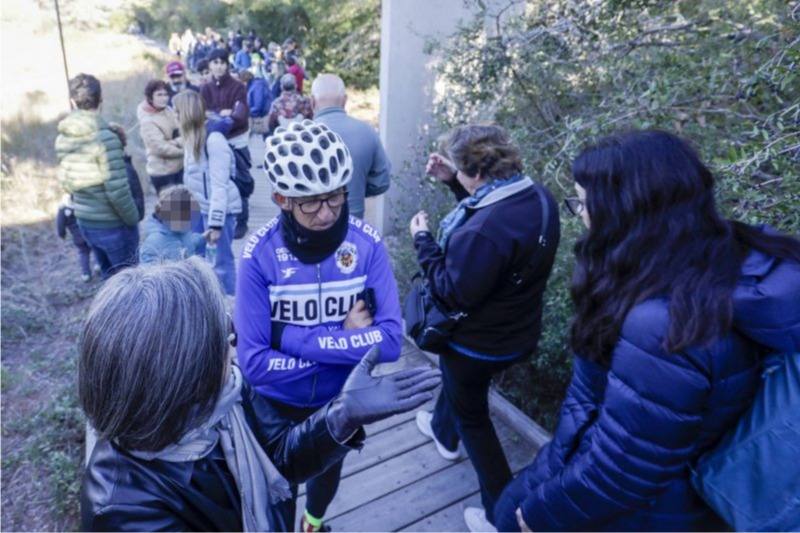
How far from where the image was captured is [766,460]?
1.33 m

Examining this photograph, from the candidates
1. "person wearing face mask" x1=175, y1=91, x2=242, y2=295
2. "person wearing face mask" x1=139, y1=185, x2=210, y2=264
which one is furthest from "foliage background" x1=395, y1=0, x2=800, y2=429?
"person wearing face mask" x1=139, y1=185, x2=210, y2=264

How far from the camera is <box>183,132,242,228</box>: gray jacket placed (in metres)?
4.58

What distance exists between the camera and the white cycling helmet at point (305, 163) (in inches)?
76.8

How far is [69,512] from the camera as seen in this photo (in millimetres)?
3227

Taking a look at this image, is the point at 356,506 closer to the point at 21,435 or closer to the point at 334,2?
→ the point at 21,435

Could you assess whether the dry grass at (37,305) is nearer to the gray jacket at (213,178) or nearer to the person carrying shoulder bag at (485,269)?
the gray jacket at (213,178)

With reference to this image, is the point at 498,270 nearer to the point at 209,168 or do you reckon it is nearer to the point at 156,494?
the point at 156,494

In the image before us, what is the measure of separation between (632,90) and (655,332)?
2545 millimetres

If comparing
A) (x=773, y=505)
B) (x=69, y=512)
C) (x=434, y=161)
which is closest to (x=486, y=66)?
(x=434, y=161)

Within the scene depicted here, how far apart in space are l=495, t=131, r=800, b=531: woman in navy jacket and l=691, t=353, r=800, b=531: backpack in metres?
0.05

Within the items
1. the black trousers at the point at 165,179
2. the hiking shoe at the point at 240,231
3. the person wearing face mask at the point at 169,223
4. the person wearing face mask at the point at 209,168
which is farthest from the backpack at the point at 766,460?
the hiking shoe at the point at 240,231

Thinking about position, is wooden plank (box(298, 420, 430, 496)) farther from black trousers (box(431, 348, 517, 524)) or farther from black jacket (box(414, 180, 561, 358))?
black jacket (box(414, 180, 561, 358))

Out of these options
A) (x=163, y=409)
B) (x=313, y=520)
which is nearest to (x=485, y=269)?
(x=163, y=409)

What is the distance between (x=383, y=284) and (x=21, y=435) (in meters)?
3.23
